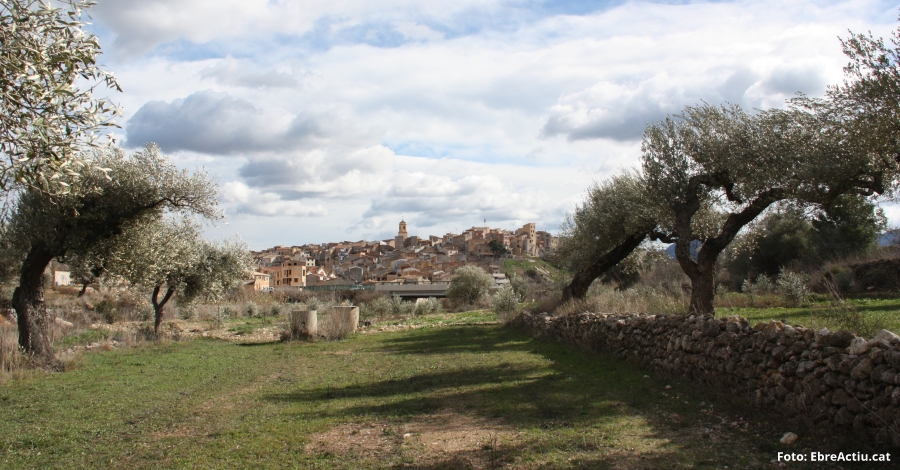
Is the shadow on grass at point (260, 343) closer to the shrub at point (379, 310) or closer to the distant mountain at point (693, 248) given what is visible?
the distant mountain at point (693, 248)

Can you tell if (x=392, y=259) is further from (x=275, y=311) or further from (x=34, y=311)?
(x=34, y=311)

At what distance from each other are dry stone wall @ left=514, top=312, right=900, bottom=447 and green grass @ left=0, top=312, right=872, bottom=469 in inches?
14.8

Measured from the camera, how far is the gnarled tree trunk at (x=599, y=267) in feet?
66.1

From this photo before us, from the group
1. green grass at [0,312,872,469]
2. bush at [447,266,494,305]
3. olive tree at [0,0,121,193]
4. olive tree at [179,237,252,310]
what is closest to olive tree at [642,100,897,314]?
green grass at [0,312,872,469]

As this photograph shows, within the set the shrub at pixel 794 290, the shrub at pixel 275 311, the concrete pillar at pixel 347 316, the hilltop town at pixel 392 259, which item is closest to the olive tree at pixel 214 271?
the concrete pillar at pixel 347 316

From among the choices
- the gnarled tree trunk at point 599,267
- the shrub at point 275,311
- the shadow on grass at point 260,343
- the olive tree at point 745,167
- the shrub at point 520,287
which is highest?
the olive tree at point 745,167

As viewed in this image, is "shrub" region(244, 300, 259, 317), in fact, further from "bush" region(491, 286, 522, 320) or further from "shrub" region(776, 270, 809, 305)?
"shrub" region(776, 270, 809, 305)

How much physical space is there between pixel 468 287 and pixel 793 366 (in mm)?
38970

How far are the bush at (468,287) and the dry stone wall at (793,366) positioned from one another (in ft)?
112

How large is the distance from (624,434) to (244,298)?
4220cm

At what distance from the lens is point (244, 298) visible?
145ft

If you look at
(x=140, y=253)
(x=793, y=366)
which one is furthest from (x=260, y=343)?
(x=793, y=366)

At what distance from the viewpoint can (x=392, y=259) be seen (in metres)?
136

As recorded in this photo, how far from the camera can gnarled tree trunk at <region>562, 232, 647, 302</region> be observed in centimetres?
2013
